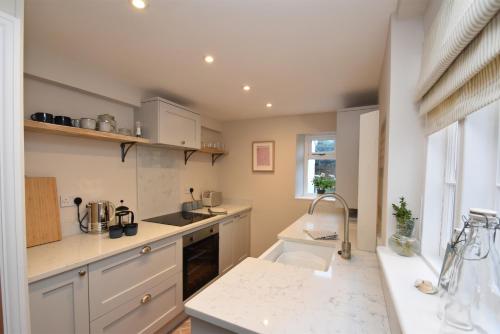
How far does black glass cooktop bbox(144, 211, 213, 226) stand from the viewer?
229 cm

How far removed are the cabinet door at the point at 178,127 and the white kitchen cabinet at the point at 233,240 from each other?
3.56ft

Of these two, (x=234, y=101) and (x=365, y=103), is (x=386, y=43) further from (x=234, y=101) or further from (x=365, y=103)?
(x=234, y=101)

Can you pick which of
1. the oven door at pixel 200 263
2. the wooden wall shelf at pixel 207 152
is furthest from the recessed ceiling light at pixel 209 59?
the oven door at pixel 200 263

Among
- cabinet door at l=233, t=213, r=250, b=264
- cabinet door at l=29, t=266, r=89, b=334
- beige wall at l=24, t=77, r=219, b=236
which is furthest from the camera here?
cabinet door at l=233, t=213, r=250, b=264

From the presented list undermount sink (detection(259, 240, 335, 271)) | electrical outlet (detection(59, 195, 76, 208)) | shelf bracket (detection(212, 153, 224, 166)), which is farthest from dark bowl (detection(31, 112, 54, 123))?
shelf bracket (detection(212, 153, 224, 166))

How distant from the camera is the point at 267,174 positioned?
11.1 ft

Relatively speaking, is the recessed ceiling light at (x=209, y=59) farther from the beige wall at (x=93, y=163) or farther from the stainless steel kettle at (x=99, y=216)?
the stainless steel kettle at (x=99, y=216)

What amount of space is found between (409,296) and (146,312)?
185cm

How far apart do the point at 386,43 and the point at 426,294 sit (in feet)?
4.33

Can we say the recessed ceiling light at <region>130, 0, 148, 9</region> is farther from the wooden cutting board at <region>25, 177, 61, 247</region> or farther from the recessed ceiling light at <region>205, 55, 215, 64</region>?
the wooden cutting board at <region>25, 177, 61, 247</region>

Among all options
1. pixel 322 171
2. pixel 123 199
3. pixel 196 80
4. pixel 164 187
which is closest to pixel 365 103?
pixel 322 171

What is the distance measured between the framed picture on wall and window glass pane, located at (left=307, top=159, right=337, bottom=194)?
1.88 feet

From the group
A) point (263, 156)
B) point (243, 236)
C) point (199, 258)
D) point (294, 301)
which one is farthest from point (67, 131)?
point (243, 236)

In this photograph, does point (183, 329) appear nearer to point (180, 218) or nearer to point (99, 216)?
point (180, 218)
